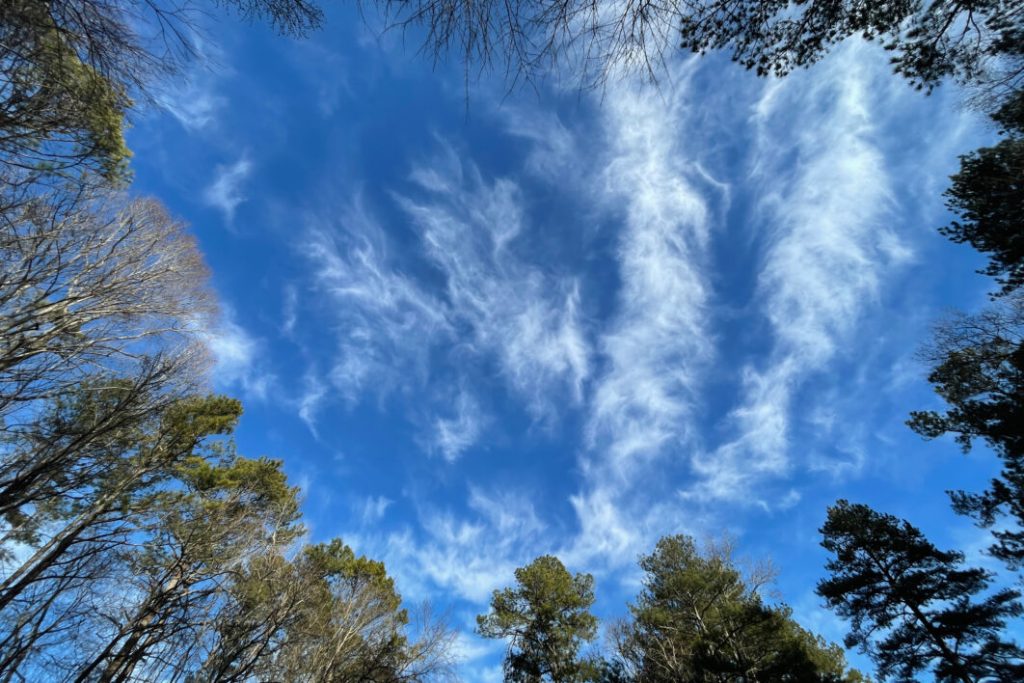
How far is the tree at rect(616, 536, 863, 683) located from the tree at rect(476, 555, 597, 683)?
6.86ft

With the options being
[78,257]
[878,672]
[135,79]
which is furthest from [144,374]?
[878,672]

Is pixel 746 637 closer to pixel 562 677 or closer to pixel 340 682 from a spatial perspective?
pixel 562 677

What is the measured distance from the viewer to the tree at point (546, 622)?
618 inches

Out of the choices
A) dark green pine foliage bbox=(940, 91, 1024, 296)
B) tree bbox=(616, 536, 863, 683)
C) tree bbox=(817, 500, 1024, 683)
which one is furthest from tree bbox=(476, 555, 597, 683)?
dark green pine foliage bbox=(940, 91, 1024, 296)

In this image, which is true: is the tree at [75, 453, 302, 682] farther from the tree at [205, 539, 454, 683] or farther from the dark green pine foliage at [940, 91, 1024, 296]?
the dark green pine foliage at [940, 91, 1024, 296]

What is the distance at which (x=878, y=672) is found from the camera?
461 inches

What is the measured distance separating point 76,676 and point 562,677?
47.7 feet

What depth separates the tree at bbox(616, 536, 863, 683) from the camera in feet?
41.3

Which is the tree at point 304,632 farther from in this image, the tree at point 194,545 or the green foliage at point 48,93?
the green foliage at point 48,93

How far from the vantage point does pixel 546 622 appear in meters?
16.8

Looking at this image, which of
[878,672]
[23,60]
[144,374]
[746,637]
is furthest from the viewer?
[746,637]

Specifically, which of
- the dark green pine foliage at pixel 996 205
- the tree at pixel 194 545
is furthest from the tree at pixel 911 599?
the tree at pixel 194 545

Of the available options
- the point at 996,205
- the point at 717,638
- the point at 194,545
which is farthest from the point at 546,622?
the point at 996,205

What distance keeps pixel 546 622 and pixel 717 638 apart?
6695 millimetres
